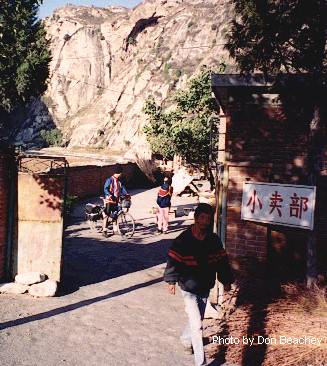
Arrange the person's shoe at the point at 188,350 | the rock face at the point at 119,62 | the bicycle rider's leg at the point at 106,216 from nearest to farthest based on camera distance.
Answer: the person's shoe at the point at 188,350, the bicycle rider's leg at the point at 106,216, the rock face at the point at 119,62

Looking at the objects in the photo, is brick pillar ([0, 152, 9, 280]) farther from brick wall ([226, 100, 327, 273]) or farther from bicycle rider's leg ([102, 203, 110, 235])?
bicycle rider's leg ([102, 203, 110, 235])

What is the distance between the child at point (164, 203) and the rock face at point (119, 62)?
53.5 meters

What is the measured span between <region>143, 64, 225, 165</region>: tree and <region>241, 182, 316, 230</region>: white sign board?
399 inches

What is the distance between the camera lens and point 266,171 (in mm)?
6820

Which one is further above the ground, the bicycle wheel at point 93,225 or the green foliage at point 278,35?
the green foliage at point 278,35

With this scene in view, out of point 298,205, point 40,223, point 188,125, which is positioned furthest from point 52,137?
point 298,205

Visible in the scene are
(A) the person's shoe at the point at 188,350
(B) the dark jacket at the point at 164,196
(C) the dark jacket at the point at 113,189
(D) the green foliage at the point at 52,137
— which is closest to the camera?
(A) the person's shoe at the point at 188,350

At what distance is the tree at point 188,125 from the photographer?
16.8 meters

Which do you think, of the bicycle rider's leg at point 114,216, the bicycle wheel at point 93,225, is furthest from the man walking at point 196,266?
the bicycle wheel at point 93,225

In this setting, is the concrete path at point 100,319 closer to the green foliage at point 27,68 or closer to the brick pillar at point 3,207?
the brick pillar at point 3,207

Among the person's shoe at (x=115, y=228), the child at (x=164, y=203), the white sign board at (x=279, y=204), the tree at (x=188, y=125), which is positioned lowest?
the person's shoe at (x=115, y=228)

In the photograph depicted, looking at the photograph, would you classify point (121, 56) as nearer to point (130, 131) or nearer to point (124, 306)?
point (130, 131)

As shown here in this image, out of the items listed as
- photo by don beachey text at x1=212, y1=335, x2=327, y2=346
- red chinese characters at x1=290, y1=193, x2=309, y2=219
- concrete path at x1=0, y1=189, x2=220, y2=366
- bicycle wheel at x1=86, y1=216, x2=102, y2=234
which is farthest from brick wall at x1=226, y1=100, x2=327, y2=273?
bicycle wheel at x1=86, y1=216, x2=102, y2=234

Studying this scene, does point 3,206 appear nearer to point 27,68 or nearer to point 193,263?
point 193,263
